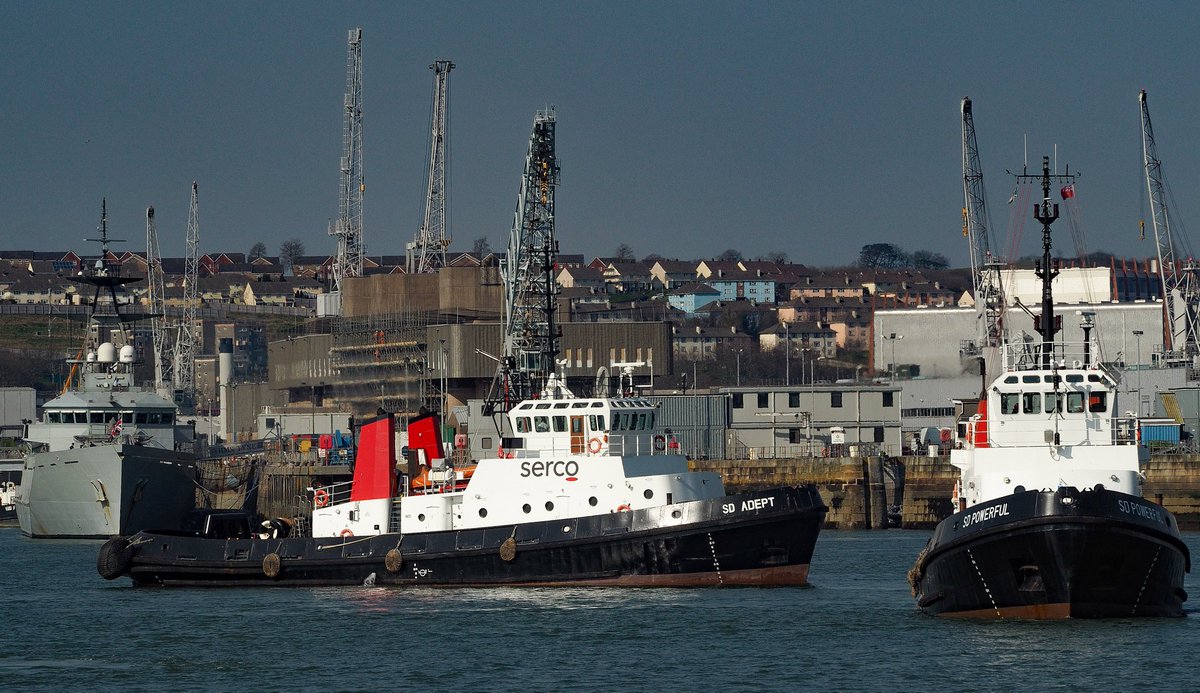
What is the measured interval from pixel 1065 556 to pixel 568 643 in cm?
929

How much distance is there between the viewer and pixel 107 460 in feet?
220

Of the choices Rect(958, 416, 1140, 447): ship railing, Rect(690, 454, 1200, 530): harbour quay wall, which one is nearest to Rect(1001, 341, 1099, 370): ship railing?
Rect(958, 416, 1140, 447): ship railing

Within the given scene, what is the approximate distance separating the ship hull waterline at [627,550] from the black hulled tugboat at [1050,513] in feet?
17.1

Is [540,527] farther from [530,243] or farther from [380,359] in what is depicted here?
[380,359]

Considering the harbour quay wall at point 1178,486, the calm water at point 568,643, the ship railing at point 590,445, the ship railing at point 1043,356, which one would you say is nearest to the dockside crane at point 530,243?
the harbour quay wall at point 1178,486

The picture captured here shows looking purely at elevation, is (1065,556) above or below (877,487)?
below

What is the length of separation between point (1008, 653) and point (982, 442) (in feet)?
18.5

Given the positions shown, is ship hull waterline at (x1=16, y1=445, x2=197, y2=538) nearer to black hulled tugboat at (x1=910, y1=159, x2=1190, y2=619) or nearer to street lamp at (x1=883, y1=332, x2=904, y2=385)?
black hulled tugboat at (x1=910, y1=159, x2=1190, y2=619)

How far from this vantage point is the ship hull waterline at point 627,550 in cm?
3994

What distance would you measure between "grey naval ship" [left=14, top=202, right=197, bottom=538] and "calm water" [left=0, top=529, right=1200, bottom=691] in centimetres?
2397

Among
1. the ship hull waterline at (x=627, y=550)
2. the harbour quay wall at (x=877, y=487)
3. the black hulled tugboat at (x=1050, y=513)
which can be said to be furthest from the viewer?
the harbour quay wall at (x=877, y=487)

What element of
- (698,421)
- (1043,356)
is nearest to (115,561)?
(1043,356)

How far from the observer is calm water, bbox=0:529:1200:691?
29.0 metres

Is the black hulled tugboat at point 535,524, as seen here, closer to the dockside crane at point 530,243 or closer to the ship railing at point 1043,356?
the ship railing at point 1043,356
